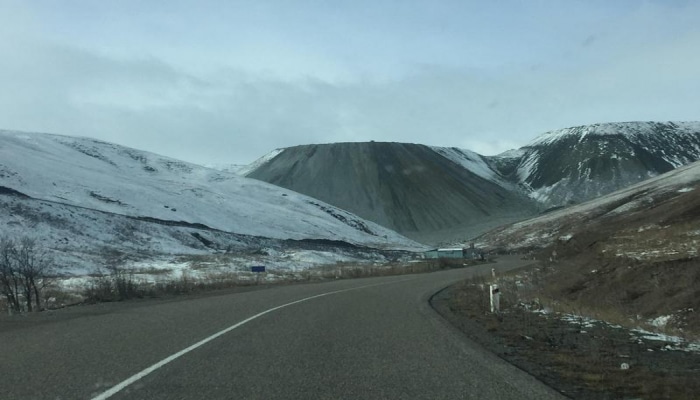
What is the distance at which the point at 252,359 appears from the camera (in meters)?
8.90

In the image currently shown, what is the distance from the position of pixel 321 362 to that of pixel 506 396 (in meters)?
2.97

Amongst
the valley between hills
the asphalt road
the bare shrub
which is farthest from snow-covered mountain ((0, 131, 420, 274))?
the asphalt road

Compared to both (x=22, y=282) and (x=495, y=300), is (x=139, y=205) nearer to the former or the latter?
(x=22, y=282)

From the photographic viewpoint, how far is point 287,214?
376 feet

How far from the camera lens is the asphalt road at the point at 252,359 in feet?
22.9

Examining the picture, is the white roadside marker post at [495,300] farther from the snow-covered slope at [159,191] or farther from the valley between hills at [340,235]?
the snow-covered slope at [159,191]

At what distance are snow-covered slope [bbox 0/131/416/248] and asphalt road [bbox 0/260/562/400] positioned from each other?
6904 centimetres

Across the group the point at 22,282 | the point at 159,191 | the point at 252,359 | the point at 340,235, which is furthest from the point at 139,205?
the point at 252,359

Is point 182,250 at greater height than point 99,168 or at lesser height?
lesser

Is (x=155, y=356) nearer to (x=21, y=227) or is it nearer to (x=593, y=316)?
(x=593, y=316)

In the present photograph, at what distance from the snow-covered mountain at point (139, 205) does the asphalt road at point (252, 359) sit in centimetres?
5165

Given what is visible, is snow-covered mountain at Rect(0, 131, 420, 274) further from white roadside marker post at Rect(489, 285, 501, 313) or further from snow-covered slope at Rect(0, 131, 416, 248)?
white roadside marker post at Rect(489, 285, 501, 313)

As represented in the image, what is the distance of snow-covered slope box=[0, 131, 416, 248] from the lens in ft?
269

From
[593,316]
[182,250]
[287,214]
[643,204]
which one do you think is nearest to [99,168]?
[287,214]
